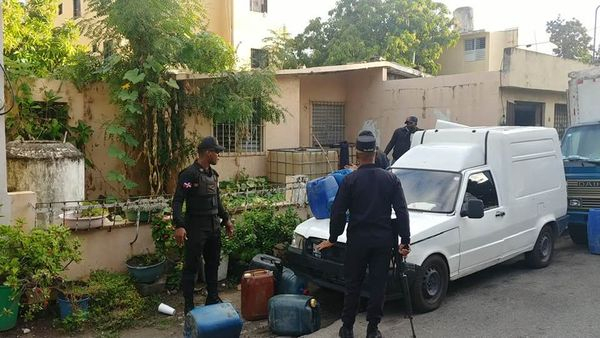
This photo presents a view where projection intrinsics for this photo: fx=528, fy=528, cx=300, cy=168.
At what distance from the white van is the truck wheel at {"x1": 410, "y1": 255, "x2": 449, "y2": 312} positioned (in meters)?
0.01

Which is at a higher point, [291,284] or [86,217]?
[86,217]

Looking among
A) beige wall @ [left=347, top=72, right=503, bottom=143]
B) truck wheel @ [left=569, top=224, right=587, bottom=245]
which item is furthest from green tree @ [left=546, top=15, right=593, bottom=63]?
truck wheel @ [left=569, top=224, right=587, bottom=245]

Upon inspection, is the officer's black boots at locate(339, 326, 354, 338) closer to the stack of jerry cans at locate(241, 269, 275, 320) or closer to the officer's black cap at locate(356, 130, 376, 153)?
the stack of jerry cans at locate(241, 269, 275, 320)

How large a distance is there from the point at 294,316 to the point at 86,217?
308 centimetres

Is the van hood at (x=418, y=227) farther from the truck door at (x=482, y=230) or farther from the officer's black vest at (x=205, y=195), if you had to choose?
the officer's black vest at (x=205, y=195)

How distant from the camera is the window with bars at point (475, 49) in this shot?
102 feet

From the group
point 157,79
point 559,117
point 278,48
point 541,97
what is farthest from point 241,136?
point 559,117

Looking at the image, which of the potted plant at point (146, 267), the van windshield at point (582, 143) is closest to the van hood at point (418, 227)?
the potted plant at point (146, 267)

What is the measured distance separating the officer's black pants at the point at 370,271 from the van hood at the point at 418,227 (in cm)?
94

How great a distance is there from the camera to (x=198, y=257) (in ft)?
19.0

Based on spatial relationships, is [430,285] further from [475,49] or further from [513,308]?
[475,49]

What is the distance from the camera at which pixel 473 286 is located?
6.71 metres

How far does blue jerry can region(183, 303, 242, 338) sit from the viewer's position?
4.72 meters

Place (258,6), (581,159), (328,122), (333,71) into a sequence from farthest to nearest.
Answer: (258,6)
(328,122)
(333,71)
(581,159)
